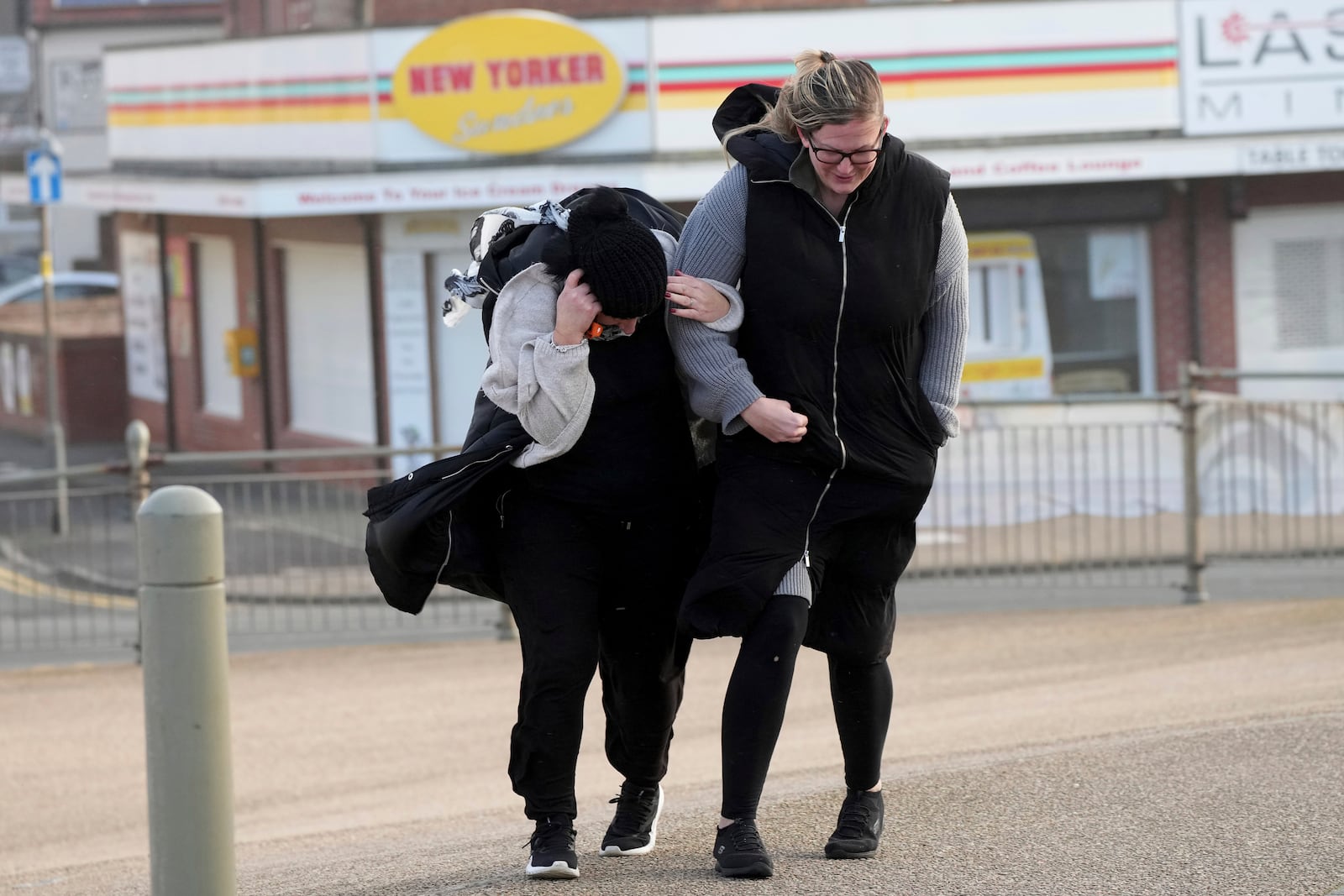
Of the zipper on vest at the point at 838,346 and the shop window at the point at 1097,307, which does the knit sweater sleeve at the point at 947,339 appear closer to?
the zipper on vest at the point at 838,346

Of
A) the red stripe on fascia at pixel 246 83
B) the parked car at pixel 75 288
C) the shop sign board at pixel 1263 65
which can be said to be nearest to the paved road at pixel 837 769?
the shop sign board at pixel 1263 65

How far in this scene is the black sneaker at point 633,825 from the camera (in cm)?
429

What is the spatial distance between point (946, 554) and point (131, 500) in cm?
470

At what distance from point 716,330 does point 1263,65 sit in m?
12.2

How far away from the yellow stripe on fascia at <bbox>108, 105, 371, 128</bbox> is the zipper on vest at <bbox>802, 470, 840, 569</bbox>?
1242 centimetres

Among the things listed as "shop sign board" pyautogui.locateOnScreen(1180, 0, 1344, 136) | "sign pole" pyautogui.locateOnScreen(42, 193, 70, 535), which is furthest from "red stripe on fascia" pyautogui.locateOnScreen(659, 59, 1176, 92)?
"sign pole" pyautogui.locateOnScreen(42, 193, 70, 535)

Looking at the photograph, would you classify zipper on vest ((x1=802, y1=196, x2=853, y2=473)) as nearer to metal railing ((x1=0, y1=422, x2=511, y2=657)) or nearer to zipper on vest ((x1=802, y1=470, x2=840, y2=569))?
zipper on vest ((x1=802, y1=470, x2=840, y2=569))

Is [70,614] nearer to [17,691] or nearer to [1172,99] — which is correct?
[17,691]

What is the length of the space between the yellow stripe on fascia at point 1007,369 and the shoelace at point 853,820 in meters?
11.5

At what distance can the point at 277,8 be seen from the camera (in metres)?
20.9

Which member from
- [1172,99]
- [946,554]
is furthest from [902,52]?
[946,554]

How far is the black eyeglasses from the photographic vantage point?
12.6 feet

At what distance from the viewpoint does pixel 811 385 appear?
3.96m

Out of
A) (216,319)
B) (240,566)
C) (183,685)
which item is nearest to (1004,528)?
(240,566)
